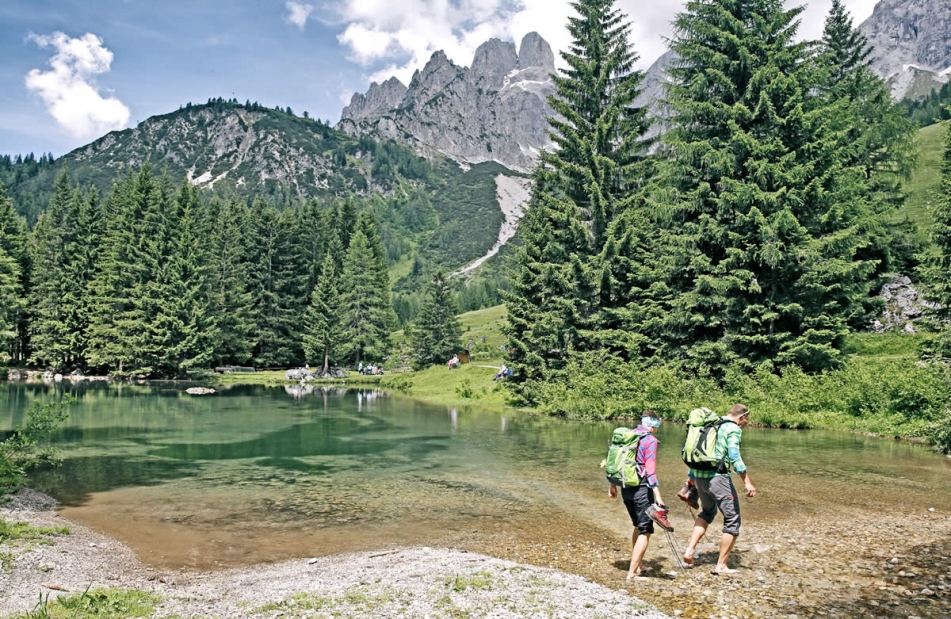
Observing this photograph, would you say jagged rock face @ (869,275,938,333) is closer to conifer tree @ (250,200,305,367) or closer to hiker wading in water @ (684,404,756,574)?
hiker wading in water @ (684,404,756,574)

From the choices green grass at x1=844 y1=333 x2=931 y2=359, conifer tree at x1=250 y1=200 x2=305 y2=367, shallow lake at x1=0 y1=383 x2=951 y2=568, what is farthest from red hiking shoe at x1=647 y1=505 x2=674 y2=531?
conifer tree at x1=250 y1=200 x2=305 y2=367

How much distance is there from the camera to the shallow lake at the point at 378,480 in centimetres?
1183

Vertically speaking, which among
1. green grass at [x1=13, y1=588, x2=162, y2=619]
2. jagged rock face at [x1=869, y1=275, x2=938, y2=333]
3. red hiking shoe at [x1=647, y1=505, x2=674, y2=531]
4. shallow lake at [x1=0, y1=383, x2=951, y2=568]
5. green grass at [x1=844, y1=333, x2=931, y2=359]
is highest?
jagged rock face at [x1=869, y1=275, x2=938, y2=333]

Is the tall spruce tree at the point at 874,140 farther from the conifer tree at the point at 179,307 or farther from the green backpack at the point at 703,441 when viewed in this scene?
the conifer tree at the point at 179,307

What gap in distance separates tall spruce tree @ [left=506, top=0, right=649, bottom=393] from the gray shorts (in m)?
26.0

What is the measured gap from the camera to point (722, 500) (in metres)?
8.82

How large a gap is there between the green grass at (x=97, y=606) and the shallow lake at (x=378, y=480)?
238cm

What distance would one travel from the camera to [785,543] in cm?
1012

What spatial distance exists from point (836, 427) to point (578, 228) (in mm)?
17316

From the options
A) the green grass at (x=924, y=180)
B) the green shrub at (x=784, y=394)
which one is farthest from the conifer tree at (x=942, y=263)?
the green grass at (x=924, y=180)

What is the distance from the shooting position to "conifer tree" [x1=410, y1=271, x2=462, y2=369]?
235 ft

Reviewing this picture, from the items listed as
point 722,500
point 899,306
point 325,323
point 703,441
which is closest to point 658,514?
point 722,500

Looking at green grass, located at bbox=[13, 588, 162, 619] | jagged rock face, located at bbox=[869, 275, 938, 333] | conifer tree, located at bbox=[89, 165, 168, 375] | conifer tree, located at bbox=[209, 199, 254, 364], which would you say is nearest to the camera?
green grass, located at bbox=[13, 588, 162, 619]

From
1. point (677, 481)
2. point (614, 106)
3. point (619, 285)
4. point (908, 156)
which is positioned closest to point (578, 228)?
point (619, 285)
